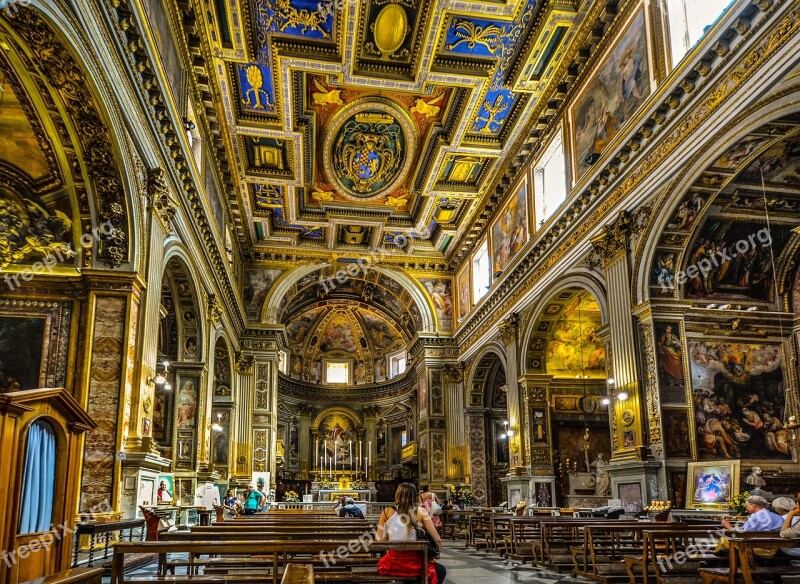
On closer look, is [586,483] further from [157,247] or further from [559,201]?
[157,247]

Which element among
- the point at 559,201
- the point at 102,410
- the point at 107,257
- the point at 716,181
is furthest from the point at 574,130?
the point at 102,410

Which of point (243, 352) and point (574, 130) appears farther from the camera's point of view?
point (243, 352)

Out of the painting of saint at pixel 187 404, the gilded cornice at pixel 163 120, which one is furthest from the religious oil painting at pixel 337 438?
the painting of saint at pixel 187 404

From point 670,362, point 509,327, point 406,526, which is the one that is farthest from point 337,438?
point 406,526

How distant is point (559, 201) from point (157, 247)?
32.6 ft

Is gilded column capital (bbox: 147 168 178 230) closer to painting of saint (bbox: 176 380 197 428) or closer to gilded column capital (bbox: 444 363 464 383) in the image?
painting of saint (bbox: 176 380 197 428)

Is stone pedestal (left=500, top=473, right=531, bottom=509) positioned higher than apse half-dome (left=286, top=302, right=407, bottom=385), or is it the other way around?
apse half-dome (left=286, top=302, right=407, bottom=385)

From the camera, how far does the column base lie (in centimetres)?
1230

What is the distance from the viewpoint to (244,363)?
2648cm

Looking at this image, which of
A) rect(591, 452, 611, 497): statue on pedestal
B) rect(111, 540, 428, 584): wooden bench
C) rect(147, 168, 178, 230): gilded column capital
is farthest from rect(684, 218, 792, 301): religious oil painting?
rect(147, 168, 178, 230): gilded column capital

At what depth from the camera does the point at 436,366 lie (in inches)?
1086

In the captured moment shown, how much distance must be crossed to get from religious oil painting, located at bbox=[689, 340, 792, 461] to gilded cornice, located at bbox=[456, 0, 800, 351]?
3.51 metres

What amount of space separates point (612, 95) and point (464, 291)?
43.5 feet

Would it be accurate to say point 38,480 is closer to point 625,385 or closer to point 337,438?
point 625,385
